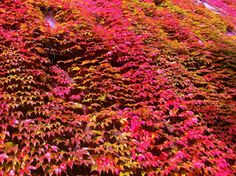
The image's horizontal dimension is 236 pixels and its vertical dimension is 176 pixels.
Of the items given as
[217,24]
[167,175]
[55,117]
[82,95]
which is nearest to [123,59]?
[82,95]

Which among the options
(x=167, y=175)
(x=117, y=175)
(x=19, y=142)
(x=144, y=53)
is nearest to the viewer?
(x=19, y=142)

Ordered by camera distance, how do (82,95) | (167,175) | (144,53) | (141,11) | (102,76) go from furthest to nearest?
(141,11)
(144,53)
(102,76)
(82,95)
(167,175)

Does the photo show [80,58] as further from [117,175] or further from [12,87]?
[117,175]

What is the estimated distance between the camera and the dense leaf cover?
17.2 feet

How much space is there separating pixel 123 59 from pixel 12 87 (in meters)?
3.67

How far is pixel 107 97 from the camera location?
6.74 m

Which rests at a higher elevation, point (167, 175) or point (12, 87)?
A: point (12, 87)

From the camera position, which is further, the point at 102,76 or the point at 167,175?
the point at 102,76

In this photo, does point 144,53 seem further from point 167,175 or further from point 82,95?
point 167,175

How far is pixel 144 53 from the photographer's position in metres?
8.58

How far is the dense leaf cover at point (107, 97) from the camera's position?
525 cm

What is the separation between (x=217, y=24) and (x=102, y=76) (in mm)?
9833

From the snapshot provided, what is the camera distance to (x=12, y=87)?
575cm

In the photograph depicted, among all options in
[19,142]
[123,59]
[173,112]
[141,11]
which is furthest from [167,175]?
[141,11]
